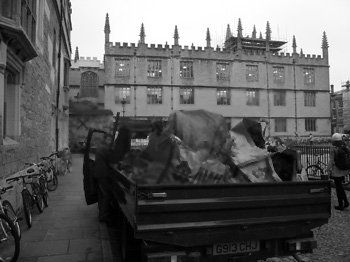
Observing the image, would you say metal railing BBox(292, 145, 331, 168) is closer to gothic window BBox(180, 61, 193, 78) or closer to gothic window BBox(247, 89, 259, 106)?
gothic window BBox(180, 61, 193, 78)

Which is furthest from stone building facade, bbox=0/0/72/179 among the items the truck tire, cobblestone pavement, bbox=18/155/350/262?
the truck tire

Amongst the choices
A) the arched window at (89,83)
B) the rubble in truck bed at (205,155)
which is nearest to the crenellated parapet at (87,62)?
the arched window at (89,83)

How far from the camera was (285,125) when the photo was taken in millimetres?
47000

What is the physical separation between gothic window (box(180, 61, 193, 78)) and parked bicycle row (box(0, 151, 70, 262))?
105 ft

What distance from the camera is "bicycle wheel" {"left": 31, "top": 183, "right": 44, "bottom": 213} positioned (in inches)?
331

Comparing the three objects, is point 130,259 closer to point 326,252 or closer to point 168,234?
point 168,234

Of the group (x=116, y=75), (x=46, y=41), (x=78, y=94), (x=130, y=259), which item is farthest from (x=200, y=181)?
(x=78, y=94)

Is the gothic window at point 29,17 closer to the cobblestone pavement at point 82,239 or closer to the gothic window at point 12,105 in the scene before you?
the gothic window at point 12,105

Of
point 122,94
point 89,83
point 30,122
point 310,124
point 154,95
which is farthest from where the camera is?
point 310,124

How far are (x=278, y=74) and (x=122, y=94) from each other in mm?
20573

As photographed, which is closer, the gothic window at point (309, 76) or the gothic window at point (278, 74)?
the gothic window at point (278, 74)

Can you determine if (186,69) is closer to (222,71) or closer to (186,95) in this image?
(186,95)

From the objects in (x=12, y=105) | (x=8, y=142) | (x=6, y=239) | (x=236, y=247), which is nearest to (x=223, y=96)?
(x=12, y=105)

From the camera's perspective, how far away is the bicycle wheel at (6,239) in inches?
198
